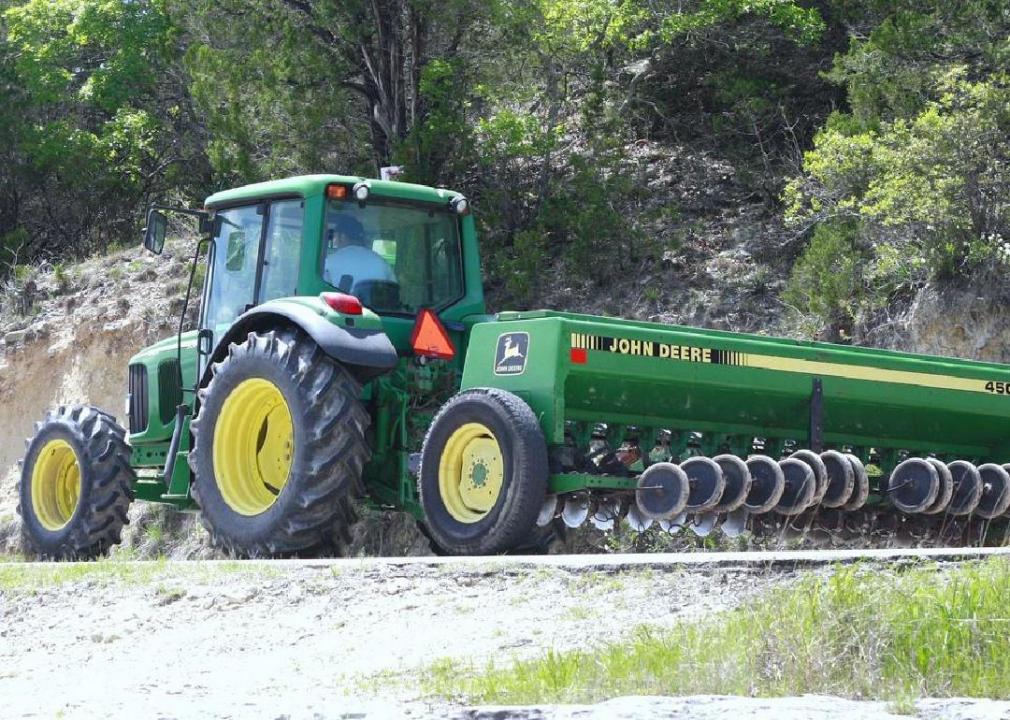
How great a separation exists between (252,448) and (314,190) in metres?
1.83

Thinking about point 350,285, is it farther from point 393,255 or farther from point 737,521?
point 737,521

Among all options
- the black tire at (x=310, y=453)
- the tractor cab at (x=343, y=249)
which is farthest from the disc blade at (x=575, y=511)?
the tractor cab at (x=343, y=249)

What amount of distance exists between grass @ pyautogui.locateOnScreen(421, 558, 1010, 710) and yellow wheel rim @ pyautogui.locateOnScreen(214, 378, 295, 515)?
15.9ft

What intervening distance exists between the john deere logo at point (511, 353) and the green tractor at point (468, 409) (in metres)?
0.02

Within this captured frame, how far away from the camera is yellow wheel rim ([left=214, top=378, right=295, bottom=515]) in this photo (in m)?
10.6

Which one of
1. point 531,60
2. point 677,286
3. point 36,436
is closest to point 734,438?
point 36,436

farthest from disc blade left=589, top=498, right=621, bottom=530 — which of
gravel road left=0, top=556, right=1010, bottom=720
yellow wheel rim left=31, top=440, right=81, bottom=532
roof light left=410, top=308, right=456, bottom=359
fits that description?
yellow wheel rim left=31, top=440, right=81, bottom=532

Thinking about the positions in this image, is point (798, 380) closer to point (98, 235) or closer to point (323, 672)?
point (323, 672)

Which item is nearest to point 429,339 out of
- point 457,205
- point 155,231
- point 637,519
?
point 457,205

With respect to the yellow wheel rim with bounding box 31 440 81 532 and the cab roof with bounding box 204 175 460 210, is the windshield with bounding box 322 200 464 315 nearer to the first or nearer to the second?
the cab roof with bounding box 204 175 460 210

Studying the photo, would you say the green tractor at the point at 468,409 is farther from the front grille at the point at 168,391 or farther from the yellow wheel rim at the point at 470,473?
the front grille at the point at 168,391

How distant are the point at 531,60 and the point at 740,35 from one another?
9.42 ft

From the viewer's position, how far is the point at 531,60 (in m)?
→ 19.9

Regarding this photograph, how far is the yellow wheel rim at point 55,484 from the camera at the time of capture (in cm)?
1327
